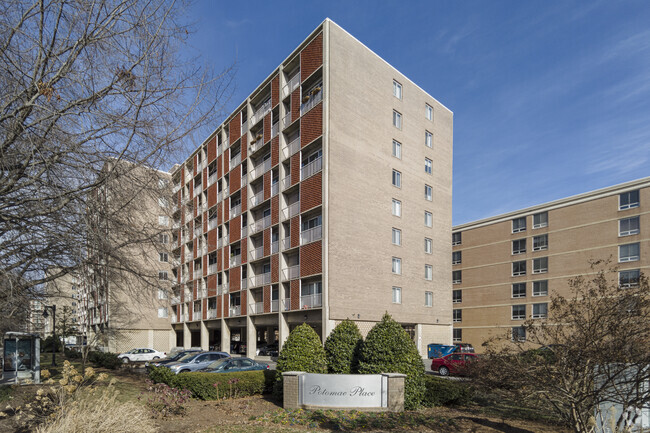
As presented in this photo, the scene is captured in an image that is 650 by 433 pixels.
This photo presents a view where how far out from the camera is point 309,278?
33781 mm

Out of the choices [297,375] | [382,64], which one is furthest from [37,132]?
[382,64]

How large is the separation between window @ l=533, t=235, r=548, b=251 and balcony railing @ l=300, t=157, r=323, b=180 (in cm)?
3488

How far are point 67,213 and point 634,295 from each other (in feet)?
36.1

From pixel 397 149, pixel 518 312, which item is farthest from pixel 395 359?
pixel 518 312

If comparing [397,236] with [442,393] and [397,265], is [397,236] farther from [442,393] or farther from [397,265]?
[442,393]

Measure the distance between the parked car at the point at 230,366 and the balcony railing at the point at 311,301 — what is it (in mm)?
9548

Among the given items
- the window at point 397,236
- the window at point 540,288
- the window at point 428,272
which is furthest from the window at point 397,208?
the window at point 540,288

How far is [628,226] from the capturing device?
48875mm

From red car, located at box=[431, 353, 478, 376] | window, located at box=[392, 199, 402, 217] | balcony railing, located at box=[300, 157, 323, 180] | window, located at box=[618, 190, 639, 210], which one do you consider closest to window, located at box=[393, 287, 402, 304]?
A: window, located at box=[392, 199, 402, 217]

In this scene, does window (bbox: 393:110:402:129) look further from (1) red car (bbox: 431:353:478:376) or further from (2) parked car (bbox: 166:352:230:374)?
(2) parked car (bbox: 166:352:230:374)

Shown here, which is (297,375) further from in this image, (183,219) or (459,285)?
(459,285)

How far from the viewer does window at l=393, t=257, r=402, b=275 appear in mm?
36594

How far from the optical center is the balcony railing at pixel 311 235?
1300 inches

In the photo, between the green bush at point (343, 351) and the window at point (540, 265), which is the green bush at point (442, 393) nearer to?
the green bush at point (343, 351)
